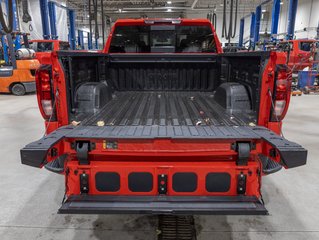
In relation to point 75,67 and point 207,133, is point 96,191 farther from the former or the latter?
point 75,67

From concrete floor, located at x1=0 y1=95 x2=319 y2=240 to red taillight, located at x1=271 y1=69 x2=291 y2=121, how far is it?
3.61ft

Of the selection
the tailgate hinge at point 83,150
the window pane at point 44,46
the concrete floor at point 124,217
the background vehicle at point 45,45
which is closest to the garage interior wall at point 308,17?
the background vehicle at point 45,45

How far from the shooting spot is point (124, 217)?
9.25 feet

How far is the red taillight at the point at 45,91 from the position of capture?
2.39 metres

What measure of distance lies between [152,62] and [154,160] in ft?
7.32

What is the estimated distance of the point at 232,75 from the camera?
345 cm

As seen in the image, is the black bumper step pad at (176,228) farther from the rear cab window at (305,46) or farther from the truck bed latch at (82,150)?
the rear cab window at (305,46)

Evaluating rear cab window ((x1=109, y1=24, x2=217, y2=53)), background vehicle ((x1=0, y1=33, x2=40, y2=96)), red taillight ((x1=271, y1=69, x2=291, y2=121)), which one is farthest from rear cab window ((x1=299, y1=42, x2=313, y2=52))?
red taillight ((x1=271, y1=69, x2=291, y2=121))

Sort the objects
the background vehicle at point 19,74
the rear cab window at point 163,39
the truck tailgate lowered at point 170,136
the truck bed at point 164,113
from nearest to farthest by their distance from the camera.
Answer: the truck tailgate lowered at point 170,136 < the truck bed at point 164,113 < the rear cab window at point 163,39 < the background vehicle at point 19,74

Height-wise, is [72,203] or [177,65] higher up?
[177,65]

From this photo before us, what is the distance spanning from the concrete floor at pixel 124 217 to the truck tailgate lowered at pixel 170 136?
103 centimetres

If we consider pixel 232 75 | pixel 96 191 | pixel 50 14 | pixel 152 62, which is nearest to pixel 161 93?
pixel 152 62

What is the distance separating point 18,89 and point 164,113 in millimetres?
9663

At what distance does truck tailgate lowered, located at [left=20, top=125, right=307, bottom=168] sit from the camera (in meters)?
1.85
